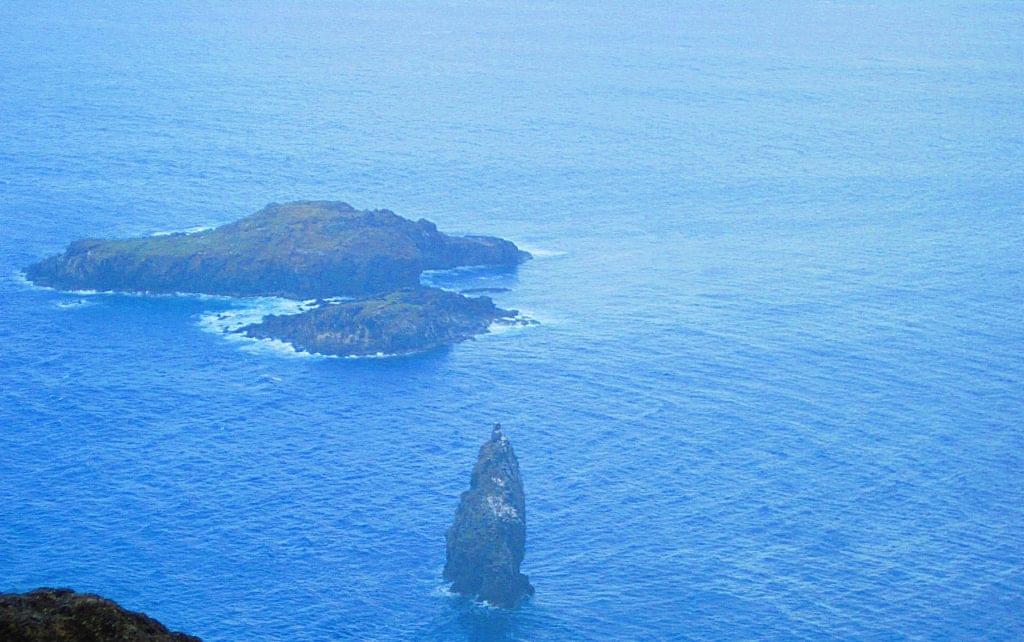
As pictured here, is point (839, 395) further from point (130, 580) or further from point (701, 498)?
point (130, 580)

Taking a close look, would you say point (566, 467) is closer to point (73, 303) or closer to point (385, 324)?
point (385, 324)

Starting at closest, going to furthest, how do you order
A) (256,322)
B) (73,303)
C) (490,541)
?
(490,541) → (256,322) → (73,303)

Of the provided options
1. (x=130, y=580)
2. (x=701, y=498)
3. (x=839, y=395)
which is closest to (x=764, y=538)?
(x=701, y=498)

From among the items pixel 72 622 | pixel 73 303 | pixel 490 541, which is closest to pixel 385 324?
pixel 73 303

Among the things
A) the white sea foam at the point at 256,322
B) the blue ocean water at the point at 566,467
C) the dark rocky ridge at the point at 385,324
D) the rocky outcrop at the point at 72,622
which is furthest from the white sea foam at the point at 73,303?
the rocky outcrop at the point at 72,622

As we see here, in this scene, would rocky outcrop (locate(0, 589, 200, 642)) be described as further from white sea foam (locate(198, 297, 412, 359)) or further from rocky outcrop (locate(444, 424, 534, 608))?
white sea foam (locate(198, 297, 412, 359))
